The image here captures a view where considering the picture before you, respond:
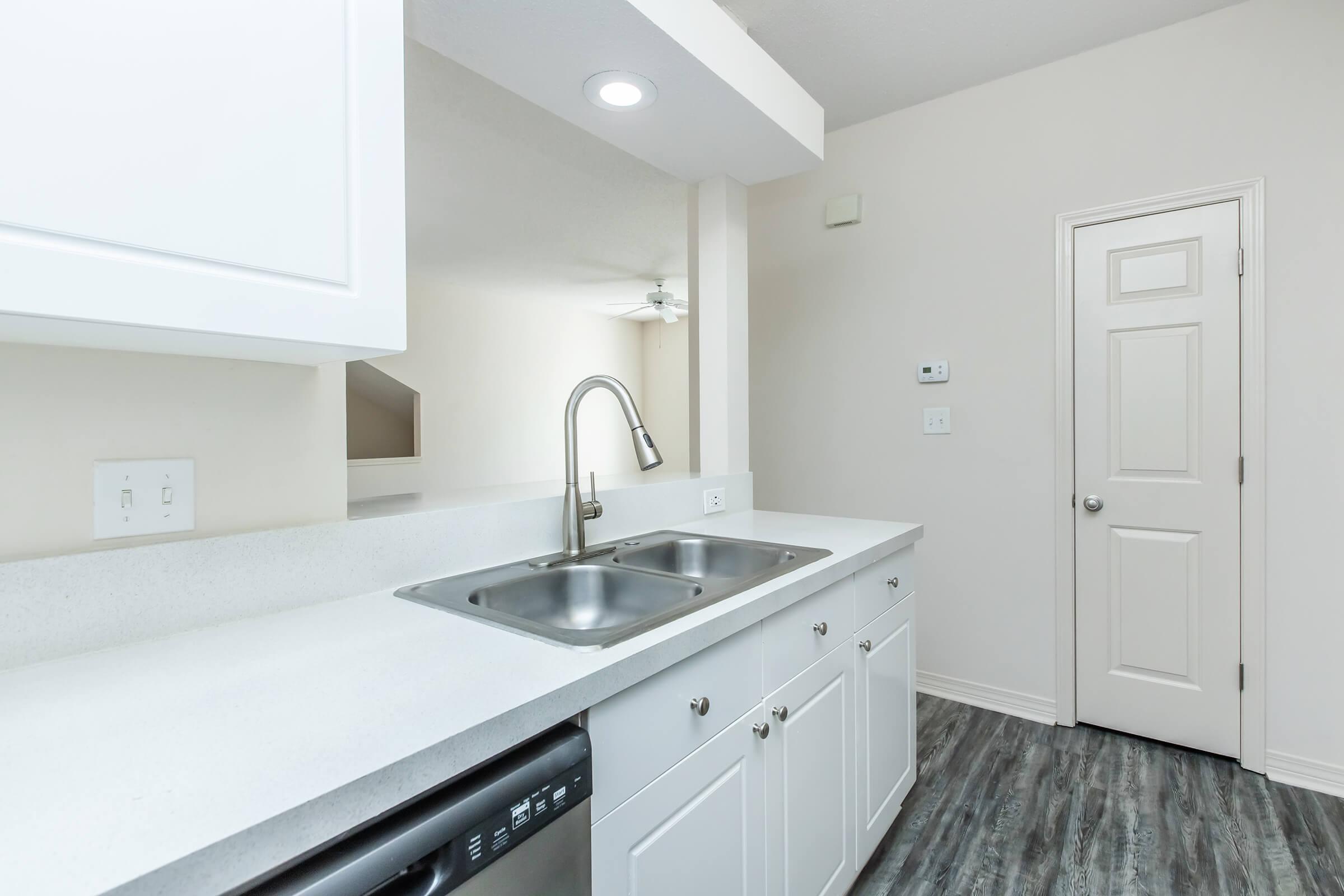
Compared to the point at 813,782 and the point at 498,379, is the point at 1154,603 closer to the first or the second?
the point at 813,782

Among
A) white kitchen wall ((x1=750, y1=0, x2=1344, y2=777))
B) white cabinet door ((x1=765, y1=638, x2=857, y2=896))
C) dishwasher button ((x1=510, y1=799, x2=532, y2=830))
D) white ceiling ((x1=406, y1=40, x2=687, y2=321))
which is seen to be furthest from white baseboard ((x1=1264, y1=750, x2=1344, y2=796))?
white ceiling ((x1=406, y1=40, x2=687, y2=321))

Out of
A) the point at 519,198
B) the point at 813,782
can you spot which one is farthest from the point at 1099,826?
the point at 519,198

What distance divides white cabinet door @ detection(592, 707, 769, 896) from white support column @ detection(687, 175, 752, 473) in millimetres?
1173

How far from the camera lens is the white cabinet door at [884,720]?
1553 millimetres

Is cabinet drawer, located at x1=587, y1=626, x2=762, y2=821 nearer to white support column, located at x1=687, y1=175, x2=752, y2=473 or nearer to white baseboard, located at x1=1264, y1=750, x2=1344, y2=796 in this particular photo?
white support column, located at x1=687, y1=175, x2=752, y2=473

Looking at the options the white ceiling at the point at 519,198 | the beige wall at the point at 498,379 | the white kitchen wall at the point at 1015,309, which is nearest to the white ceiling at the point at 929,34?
the white kitchen wall at the point at 1015,309

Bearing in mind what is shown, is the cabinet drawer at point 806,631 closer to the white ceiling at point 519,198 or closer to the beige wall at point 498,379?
the white ceiling at point 519,198

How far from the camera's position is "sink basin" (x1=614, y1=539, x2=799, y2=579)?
5.11 ft

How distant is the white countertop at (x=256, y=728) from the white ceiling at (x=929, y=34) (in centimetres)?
207

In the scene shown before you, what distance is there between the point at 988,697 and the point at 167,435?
2.86 meters

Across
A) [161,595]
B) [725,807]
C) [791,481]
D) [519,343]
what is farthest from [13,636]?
[519,343]

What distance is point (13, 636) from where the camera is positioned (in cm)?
82

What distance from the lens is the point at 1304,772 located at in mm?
2043

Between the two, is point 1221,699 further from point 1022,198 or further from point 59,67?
point 59,67
